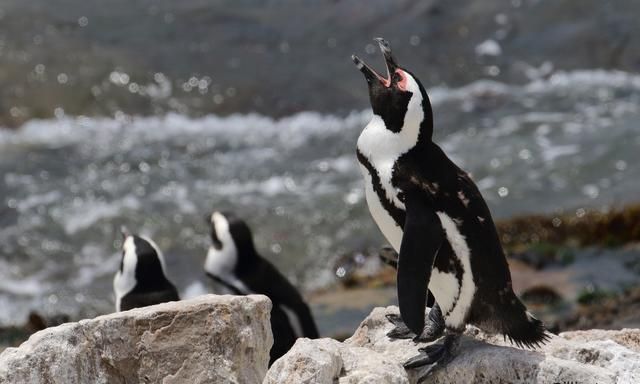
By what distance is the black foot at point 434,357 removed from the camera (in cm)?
407

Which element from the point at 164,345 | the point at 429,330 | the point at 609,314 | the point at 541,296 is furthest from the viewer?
the point at 541,296

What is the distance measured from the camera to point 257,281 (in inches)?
275

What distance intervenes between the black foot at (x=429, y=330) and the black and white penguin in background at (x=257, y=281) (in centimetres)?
238

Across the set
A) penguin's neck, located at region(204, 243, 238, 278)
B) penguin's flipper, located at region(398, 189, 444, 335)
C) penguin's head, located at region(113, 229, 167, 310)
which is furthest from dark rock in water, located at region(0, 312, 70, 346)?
penguin's flipper, located at region(398, 189, 444, 335)

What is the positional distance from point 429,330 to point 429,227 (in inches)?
21.7

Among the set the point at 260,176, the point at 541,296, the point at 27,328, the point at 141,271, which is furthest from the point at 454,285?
the point at 260,176

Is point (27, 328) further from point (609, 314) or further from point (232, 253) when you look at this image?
point (609, 314)

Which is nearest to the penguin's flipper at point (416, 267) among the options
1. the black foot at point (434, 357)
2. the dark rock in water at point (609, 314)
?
the black foot at point (434, 357)

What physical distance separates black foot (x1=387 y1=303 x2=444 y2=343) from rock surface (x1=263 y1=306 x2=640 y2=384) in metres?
0.03

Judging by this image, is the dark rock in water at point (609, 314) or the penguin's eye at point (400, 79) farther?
the dark rock in water at point (609, 314)

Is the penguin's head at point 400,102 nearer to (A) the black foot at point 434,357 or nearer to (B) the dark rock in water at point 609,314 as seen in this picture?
(A) the black foot at point 434,357

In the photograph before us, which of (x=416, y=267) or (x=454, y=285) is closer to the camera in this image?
(x=416, y=267)

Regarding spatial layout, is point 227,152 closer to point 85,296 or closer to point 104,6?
point 85,296

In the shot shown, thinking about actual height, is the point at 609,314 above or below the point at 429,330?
below
